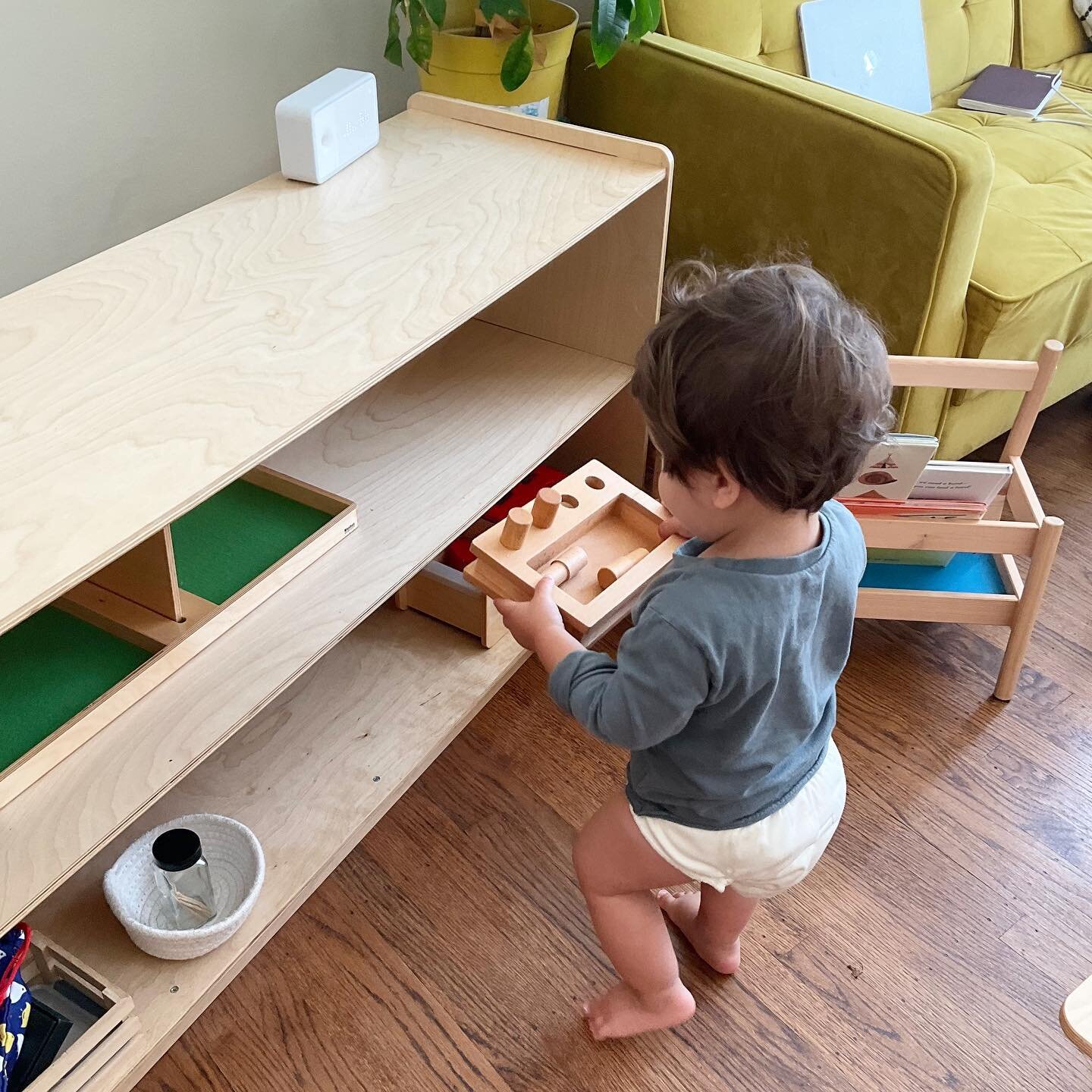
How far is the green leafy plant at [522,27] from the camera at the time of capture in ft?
4.81

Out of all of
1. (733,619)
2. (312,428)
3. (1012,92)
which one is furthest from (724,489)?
(1012,92)

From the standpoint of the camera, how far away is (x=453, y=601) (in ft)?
4.78

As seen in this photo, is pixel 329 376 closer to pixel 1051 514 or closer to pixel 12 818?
pixel 12 818

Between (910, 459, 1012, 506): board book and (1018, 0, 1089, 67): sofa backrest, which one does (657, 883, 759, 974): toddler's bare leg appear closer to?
(910, 459, 1012, 506): board book

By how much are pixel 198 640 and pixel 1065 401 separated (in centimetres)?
176

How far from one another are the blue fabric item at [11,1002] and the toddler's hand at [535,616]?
50cm

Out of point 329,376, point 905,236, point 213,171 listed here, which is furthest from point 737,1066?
point 213,171

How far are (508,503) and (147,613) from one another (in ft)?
1.93

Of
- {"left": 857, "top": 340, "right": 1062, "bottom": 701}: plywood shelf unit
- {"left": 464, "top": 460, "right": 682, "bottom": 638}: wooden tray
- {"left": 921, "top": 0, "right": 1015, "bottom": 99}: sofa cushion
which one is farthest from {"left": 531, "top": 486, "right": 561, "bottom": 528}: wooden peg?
{"left": 921, "top": 0, "right": 1015, "bottom": 99}: sofa cushion

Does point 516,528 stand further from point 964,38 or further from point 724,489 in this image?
point 964,38

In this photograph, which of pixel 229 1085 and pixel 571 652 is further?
pixel 229 1085

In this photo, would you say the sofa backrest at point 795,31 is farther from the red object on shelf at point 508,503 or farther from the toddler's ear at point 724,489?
the toddler's ear at point 724,489

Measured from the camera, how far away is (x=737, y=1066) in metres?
1.19

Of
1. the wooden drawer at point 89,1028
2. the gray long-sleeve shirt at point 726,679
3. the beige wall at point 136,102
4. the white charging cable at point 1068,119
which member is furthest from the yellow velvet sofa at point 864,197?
the wooden drawer at point 89,1028
